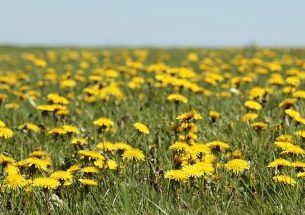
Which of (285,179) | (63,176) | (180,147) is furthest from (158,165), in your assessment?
(285,179)

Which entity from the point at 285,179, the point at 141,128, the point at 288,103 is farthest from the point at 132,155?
the point at 288,103

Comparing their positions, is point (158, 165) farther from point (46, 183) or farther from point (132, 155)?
point (46, 183)

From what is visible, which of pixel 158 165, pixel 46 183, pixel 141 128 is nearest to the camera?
pixel 46 183

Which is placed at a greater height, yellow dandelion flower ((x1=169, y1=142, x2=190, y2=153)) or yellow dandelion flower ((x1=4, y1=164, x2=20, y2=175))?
yellow dandelion flower ((x1=169, y1=142, x2=190, y2=153))

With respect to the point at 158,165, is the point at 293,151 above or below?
above

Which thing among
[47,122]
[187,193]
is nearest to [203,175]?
[187,193]

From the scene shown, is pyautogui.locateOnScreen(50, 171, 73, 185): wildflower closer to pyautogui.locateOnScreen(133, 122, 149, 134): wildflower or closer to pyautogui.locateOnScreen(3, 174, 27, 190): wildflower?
pyautogui.locateOnScreen(3, 174, 27, 190): wildflower

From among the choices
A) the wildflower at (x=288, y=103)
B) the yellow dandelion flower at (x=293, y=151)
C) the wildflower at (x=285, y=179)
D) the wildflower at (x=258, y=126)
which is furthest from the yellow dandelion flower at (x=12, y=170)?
the wildflower at (x=288, y=103)

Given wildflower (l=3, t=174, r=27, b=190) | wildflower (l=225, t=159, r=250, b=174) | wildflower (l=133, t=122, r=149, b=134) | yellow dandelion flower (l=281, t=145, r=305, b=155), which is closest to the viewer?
wildflower (l=3, t=174, r=27, b=190)

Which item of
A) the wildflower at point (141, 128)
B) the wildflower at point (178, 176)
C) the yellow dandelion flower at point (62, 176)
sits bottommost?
the yellow dandelion flower at point (62, 176)

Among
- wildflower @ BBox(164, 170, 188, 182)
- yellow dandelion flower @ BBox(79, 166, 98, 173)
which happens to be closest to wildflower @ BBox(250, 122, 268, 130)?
wildflower @ BBox(164, 170, 188, 182)

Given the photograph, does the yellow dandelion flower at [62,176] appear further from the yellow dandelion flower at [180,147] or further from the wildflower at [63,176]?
the yellow dandelion flower at [180,147]

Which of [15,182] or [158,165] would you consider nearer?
[15,182]

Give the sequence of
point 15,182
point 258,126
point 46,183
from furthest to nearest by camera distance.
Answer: point 258,126 < point 15,182 < point 46,183
